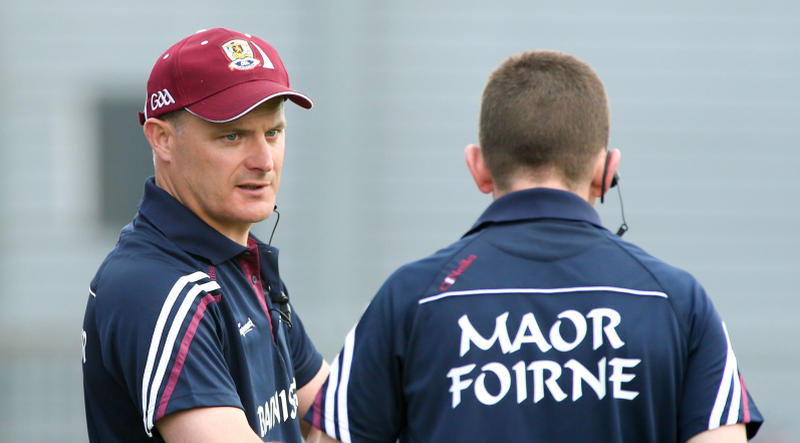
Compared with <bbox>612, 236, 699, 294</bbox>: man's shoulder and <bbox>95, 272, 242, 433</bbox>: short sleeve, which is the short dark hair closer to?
<bbox>612, 236, 699, 294</bbox>: man's shoulder

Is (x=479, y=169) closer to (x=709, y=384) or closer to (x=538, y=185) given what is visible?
(x=538, y=185)

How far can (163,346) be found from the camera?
246 cm

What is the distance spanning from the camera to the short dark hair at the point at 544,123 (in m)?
2.55

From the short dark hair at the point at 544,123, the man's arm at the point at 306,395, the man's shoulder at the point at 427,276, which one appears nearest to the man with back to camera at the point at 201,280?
the man's arm at the point at 306,395

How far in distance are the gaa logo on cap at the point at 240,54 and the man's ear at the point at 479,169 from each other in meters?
0.66

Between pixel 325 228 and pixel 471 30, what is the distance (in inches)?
83.9

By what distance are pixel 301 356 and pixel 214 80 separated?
0.98 metres

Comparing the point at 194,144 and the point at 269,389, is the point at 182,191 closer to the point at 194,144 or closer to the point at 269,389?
the point at 194,144

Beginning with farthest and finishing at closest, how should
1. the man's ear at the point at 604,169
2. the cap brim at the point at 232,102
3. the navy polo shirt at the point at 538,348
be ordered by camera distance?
1. the cap brim at the point at 232,102
2. the man's ear at the point at 604,169
3. the navy polo shirt at the point at 538,348

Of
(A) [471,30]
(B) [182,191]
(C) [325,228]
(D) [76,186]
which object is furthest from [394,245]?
(B) [182,191]

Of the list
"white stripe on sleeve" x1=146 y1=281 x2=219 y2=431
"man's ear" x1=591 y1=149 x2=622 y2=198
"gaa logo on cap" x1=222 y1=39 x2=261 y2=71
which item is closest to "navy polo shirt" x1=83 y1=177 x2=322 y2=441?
"white stripe on sleeve" x1=146 y1=281 x2=219 y2=431

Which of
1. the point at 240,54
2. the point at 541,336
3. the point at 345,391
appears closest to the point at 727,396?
the point at 541,336

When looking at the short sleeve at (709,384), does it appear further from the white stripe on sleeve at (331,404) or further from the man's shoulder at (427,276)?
the white stripe on sleeve at (331,404)

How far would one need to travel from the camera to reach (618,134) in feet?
30.0
